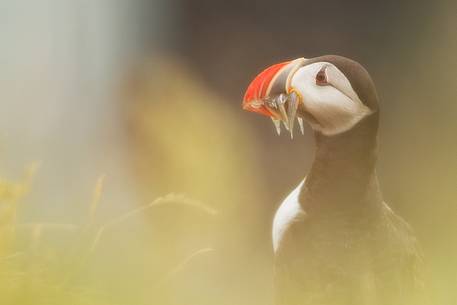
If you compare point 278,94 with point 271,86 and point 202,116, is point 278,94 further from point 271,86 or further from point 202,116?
point 202,116

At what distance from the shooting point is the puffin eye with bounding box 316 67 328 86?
1148 mm

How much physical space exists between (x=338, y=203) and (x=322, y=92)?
21cm

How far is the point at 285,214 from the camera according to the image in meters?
1.23

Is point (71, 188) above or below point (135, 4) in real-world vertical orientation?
below

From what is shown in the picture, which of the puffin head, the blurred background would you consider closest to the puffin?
the puffin head

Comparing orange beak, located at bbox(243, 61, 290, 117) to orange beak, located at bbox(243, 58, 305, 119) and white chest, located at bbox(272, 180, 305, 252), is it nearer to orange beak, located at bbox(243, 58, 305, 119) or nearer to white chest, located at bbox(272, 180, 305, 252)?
orange beak, located at bbox(243, 58, 305, 119)

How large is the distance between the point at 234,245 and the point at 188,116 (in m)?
0.30

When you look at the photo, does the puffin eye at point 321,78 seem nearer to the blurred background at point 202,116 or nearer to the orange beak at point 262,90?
the orange beak at point 262,90

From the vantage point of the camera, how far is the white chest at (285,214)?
3.96 ft

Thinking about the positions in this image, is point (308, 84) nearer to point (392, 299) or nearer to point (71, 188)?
point (392, 299)

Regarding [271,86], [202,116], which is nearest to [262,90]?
[271,86]

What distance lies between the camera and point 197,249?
4.46 ft

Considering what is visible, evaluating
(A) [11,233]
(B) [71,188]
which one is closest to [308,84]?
(B) [71,188]

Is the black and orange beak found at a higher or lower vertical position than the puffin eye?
lower
